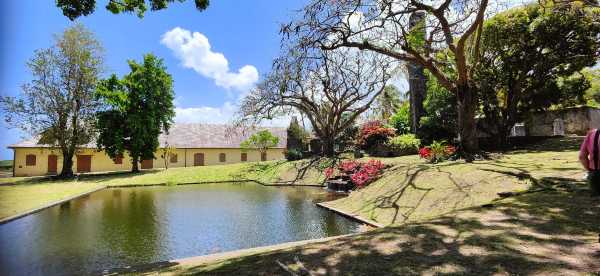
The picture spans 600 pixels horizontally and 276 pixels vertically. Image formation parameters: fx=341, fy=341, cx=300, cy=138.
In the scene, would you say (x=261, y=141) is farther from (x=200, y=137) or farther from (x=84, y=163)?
(x=84, y=163)

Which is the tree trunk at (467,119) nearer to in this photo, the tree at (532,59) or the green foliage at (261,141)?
the tree at (532,59)

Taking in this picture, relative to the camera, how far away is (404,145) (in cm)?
1842

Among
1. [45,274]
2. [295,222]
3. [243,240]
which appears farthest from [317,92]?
[45,274]

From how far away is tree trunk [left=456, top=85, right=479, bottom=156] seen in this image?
37.0 feet

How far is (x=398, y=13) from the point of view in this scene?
34.3ft

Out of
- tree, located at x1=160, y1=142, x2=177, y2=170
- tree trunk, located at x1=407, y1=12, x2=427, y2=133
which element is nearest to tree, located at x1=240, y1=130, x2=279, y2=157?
tree, located at x1=160, y1=142, x2=177, y2=170

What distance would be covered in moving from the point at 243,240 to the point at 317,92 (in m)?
18.1

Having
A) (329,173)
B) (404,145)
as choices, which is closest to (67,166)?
(329,173)

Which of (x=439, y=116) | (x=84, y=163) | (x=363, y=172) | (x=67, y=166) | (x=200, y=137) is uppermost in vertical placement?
(x=200, y=137)

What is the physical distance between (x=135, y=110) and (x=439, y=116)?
77.8ft

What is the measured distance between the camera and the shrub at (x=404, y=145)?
18328 mm

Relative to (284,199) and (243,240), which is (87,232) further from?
(284,199)

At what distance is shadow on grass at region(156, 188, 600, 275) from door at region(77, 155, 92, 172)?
118 ft

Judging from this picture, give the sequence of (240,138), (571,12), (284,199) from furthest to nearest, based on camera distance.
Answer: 1. (240,138)
2. (284,199)
3. (571,12)
